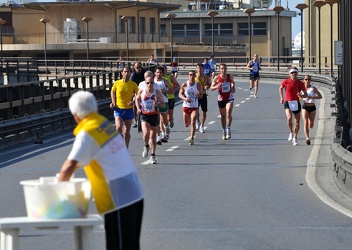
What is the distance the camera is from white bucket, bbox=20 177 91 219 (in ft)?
24.5

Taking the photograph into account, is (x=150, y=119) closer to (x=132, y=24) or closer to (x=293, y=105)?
(x=293, y=105)

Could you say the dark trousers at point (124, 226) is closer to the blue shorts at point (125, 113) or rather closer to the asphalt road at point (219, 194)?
the asphalt road at point (219, 194)

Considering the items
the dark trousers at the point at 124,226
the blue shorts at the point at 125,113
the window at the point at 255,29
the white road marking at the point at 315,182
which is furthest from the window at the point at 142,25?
the dark trousers at the point at 124,226

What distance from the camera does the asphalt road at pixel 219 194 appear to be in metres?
11.5

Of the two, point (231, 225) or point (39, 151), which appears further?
point (39, 151)

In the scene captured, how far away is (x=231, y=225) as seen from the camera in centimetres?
1253

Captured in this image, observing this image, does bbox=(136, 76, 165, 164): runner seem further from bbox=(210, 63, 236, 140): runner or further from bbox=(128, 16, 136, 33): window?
bbox=(128, 16, 136, 33): window

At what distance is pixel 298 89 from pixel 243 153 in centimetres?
287

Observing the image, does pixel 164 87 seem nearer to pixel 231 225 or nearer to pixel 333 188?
pixel 333 188

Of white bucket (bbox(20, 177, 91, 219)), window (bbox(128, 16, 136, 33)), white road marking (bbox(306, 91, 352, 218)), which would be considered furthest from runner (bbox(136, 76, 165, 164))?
window (bbox(128, 16, 136, 33))

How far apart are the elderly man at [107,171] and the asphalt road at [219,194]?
3.01m

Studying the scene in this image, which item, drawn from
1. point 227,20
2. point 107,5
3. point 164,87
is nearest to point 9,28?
point 107,5

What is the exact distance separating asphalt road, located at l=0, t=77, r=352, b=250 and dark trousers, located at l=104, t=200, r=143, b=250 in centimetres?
294

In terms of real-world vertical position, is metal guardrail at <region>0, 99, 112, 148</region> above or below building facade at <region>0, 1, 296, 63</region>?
below
